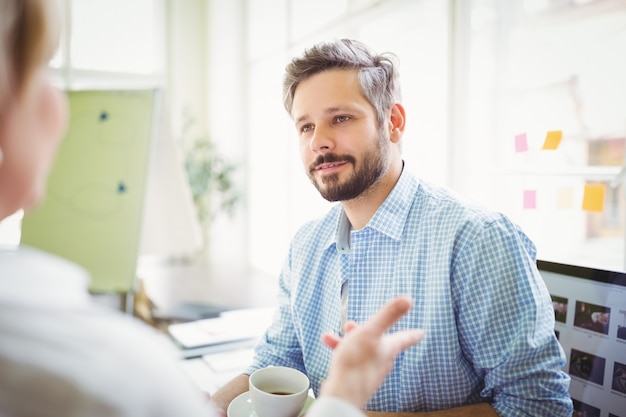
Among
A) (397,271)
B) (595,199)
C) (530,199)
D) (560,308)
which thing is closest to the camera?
(560,308)

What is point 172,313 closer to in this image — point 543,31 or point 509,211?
point 509,211

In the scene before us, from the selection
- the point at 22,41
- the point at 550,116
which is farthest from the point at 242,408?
the point at 550,116

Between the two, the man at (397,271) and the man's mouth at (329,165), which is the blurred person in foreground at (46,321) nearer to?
the man at (397,271)

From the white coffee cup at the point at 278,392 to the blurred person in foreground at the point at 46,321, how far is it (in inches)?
13.5

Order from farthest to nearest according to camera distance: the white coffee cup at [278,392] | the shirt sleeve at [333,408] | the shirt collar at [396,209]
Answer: the shirt collar at [396,209] < the white coffee cup at [278,392] < the shirt sleeve at [333,408]

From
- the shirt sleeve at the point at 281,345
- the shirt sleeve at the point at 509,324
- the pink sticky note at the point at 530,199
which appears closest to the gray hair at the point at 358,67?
the shirt sleeve at the point at 509,324

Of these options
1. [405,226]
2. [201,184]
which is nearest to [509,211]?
[405,226]

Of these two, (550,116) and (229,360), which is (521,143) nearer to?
(550,116)

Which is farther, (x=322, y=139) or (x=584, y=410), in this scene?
(x=322, y=139)

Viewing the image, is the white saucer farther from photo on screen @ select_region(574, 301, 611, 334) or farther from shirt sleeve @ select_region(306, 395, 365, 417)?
photo on screen @ select_region(574, 301, 611, 334)

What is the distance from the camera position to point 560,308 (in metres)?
0.90

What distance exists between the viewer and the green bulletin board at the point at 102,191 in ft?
5.54

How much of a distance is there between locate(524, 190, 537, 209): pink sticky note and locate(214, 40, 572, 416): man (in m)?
0.87

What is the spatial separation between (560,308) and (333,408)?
63 centimetres
